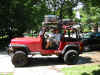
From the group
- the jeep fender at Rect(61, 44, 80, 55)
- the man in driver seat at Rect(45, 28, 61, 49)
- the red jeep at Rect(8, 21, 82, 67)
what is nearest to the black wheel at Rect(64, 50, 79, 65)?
the red jeep at Rect(8, 21, 82, 67)

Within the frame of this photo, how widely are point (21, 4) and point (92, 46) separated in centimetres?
876

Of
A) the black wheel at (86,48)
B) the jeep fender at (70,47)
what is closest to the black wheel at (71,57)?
the jeep fender at (70,47)

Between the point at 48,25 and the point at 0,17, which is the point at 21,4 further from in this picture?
the point at 48,25

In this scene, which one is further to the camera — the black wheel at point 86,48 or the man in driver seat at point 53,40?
the black wheel at point 86,48

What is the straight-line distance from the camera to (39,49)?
936cm

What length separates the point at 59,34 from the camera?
966 centimetres

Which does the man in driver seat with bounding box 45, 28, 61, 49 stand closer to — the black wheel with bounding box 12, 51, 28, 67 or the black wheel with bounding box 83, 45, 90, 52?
the black wheel with bounding box 12, 51, 28, 67

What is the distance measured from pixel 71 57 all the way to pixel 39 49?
186 cm

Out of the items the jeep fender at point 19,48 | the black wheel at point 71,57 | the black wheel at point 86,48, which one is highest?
the jeep fender at point 19,48

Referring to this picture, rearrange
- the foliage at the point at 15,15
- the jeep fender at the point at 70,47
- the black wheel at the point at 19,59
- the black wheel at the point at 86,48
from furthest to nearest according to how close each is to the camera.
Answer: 1. the foliage at the point at 15,15
2. the black wheel at the point at 86,48
3. the jeep fender at the point at 70,47
4. the black wheel at the point at 19,59

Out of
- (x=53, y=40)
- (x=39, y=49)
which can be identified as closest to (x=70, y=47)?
(x=53, y=40)

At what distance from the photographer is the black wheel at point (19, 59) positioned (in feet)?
29.9

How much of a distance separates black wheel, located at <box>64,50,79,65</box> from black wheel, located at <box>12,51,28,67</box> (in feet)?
7.34

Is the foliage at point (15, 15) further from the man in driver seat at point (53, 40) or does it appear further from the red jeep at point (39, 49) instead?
the man in driver seat at point (53, 40)
